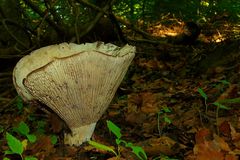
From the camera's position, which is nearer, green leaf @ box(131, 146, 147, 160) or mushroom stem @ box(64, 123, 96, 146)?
green leaf @ box(131, 146, 147, 160)

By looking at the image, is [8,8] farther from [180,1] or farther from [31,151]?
[31,151]

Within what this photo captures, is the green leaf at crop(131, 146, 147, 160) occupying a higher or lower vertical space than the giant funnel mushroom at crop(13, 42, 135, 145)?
lower

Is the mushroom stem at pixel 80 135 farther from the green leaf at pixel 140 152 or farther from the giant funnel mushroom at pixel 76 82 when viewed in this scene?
the green leaf at pixel 140 152

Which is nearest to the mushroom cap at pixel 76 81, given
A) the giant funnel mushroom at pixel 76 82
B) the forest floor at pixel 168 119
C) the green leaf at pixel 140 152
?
the giant funnel mushroom at pixel 76 82

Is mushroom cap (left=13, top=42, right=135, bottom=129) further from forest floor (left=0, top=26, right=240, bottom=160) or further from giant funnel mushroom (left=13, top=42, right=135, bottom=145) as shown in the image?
forest floor (left=0, top=26, right=240, bottom=160)

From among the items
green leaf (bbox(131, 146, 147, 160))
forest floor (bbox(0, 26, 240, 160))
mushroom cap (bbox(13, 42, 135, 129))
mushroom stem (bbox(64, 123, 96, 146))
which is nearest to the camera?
green leaf (bbox(131, 146, 147, 160))

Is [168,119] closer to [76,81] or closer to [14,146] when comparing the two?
[76,81]

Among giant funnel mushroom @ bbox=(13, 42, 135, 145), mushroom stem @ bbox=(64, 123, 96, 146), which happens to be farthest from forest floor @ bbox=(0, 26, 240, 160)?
giant funnel mushroom @ bbox=(13, 42, 135, 145)
